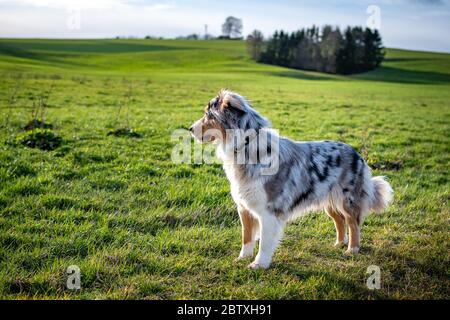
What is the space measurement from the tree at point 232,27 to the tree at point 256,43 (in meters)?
61.7

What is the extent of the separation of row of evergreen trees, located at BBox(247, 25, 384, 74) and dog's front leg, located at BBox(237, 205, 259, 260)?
8551 centimetres

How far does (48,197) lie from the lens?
7809mm

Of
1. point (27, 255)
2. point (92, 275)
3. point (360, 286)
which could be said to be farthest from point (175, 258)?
point (360, 286)

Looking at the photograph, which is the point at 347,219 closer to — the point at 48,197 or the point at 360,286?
the point at 360,286

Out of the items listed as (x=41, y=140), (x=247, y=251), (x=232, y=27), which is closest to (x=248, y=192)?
(x=247, y=251)

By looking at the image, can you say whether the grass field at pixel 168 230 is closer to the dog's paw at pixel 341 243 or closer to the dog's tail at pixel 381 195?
the dog's paw at pixel 341 243

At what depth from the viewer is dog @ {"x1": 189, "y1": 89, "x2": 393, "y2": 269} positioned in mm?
5836

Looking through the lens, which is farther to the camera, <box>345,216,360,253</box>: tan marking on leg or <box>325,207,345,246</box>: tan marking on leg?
<box>325,207,345,246</box>: tan marking on leg

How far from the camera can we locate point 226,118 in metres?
5.77

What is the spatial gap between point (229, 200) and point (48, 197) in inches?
141

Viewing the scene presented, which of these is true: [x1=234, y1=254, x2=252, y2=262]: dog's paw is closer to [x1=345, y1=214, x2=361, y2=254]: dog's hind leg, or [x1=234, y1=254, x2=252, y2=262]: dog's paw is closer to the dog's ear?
[x1=345, y1=214, x2=361, y2=254]: dog's hind leg

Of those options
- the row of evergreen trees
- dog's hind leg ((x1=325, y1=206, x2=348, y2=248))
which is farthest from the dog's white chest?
the row of evergreen trees

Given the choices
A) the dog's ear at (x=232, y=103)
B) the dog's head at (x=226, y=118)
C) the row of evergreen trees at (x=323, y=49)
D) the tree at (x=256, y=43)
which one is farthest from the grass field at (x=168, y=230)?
the tree at (x=256, y=43)
